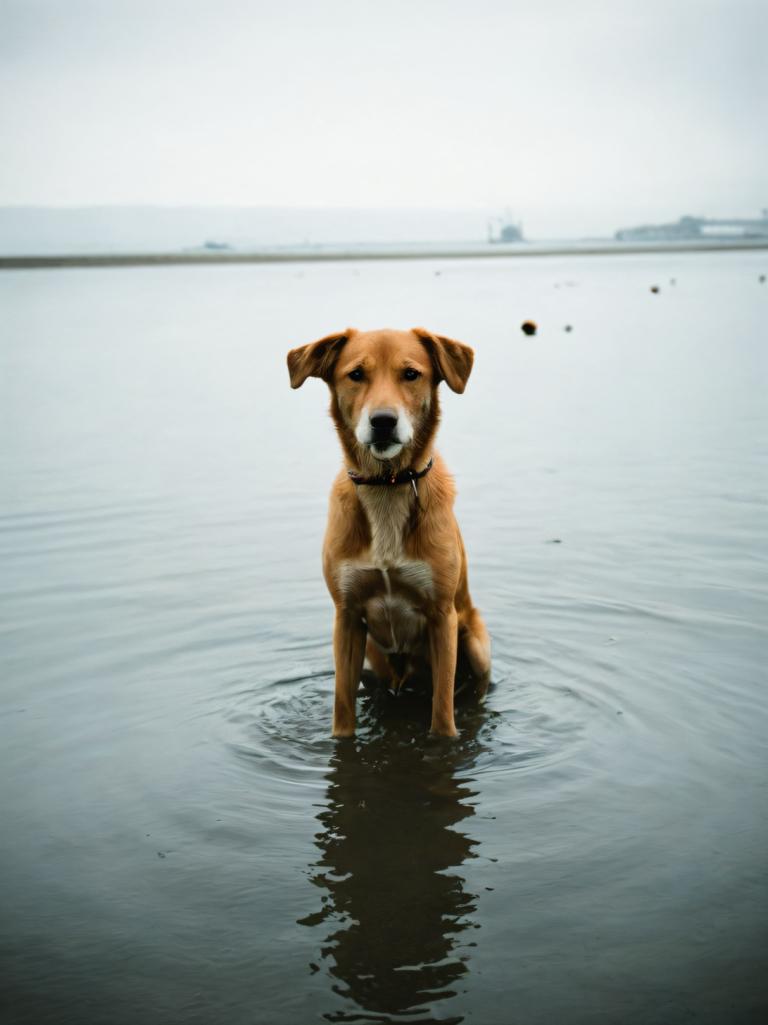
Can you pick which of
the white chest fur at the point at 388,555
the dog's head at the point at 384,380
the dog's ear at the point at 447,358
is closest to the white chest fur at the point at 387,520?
the white chest fur at the point at 388,555

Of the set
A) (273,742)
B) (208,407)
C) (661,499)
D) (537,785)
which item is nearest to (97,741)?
(273,742)

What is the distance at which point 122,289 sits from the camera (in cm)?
6334

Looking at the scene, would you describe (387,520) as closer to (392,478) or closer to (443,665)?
(392,478)

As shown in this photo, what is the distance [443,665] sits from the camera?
18.5ft

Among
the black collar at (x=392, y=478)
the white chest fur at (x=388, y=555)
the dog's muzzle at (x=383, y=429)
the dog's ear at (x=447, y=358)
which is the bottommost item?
the white chest fur at (x=388, y=555)

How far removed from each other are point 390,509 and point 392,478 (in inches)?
6.3

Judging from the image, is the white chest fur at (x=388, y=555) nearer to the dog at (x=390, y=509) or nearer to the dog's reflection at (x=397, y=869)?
the dog at (x=390, y=509)

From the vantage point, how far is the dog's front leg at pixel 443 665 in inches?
221

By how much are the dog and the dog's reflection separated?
0.33 meters

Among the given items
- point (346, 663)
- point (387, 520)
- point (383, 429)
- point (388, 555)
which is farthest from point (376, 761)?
point (383, 429)

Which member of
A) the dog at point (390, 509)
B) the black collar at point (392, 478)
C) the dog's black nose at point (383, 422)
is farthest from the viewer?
the black collar at point (392, 478)

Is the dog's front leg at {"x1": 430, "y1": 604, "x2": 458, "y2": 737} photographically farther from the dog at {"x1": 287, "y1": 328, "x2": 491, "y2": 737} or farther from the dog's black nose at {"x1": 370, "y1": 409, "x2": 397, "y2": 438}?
the dog's black nose at {"x1": 370, "y1": 409, "x2": 397, "y2": 438}

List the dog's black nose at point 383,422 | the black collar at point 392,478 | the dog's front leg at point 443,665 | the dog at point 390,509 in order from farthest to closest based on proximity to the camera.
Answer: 1. the dog's front leg at point 443,665
2. the black collar at point 392,478
3. the dog at point 390,509
4. the dog's black nose at point 383,422

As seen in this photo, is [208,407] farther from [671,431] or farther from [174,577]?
[174,577]
